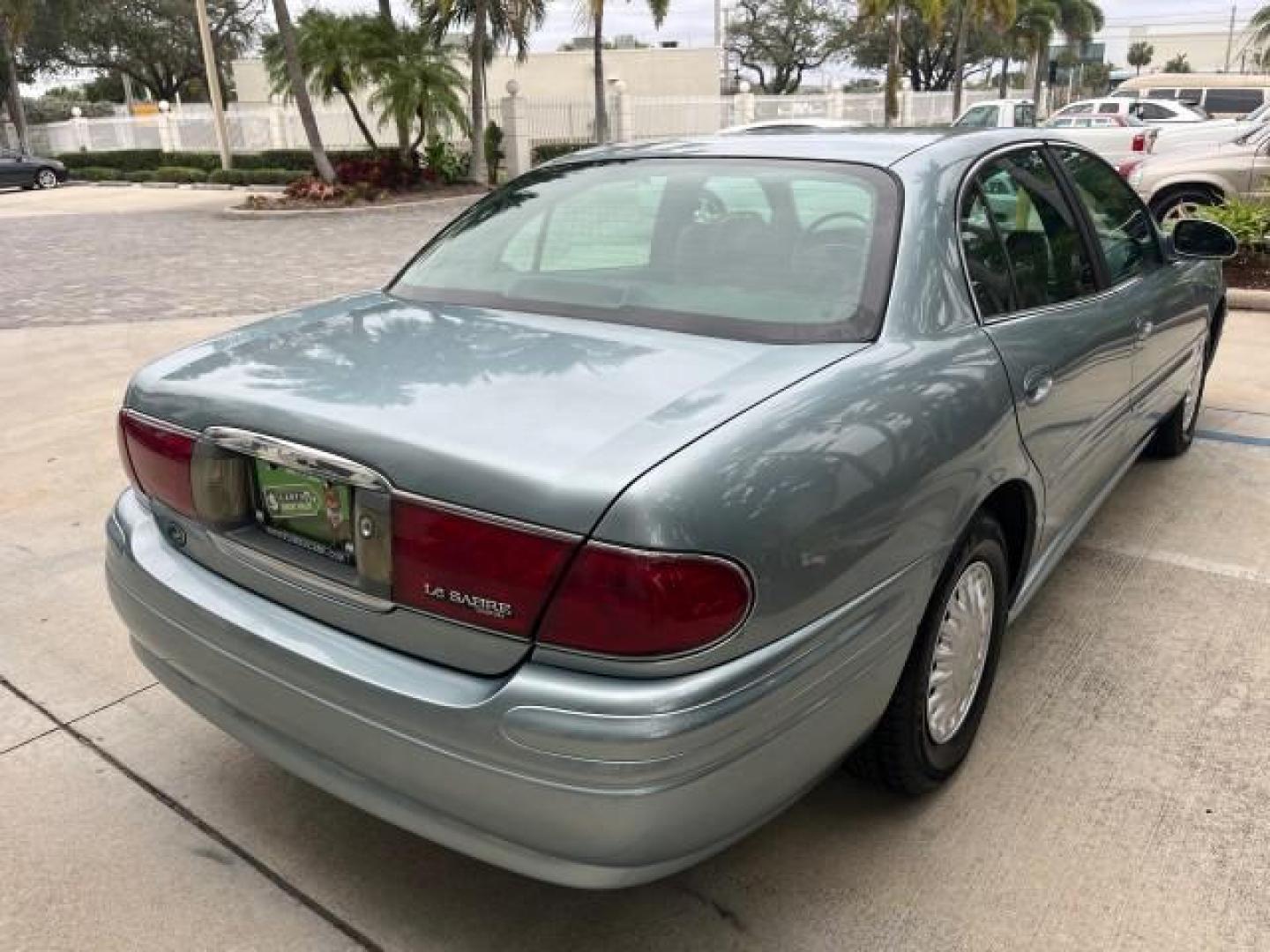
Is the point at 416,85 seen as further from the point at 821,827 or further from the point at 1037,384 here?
the point at 821,827

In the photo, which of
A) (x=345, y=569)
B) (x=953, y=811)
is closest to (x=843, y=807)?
(x=953, y=811)

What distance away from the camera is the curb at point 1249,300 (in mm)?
8211

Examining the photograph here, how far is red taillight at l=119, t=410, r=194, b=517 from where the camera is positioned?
2.21m

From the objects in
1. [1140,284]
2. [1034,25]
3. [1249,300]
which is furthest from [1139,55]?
[1140,284]

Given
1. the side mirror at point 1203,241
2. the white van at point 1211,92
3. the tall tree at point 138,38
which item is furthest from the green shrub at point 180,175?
the side mirror at point 1203,241

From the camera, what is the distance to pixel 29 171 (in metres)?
29.0

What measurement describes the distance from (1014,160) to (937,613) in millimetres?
1482

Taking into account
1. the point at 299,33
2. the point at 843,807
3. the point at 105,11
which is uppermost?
the point at 105,11

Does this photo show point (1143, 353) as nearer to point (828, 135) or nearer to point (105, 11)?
point (828, 135)

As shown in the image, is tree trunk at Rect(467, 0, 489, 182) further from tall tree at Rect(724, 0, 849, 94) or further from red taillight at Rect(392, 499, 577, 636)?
tall tree at Rect(724, 0, 849, 94)

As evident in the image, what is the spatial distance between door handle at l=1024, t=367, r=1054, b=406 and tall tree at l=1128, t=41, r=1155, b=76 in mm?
103638

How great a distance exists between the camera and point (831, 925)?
2180 mm

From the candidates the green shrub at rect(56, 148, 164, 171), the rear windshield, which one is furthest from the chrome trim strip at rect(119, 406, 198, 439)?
the green shrub at rect(56, 148, 164, 171)

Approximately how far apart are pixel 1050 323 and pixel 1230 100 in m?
34.9
